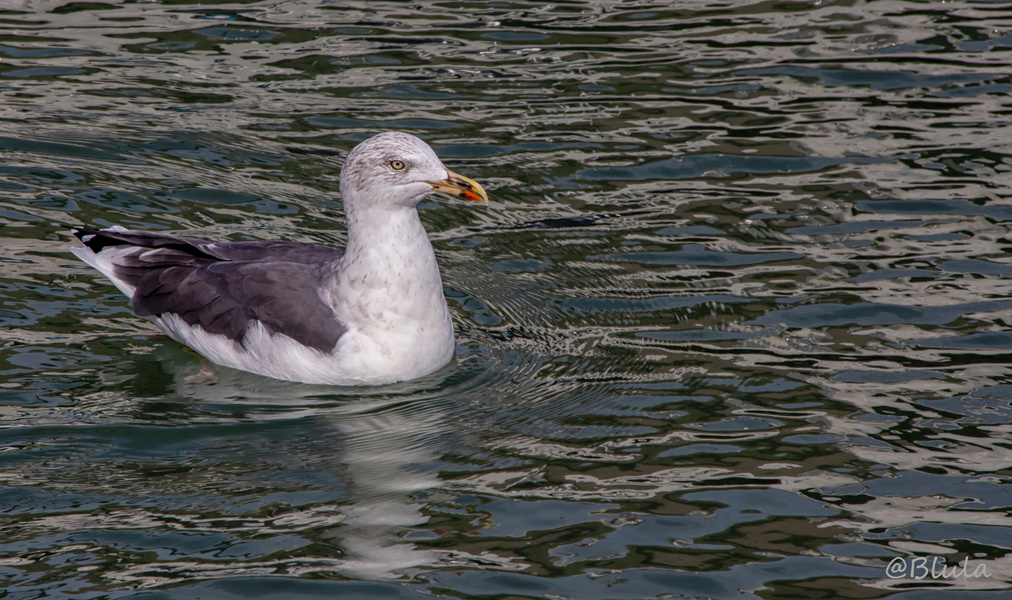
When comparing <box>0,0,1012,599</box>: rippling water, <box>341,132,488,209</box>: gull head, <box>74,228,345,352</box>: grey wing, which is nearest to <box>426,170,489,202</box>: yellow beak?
<box>341,132,488,209</box>: gull head

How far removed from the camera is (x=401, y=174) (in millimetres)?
7465

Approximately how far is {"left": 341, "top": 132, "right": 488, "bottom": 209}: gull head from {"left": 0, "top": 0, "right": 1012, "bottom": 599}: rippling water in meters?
1.30

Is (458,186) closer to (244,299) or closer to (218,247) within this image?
(244,299)

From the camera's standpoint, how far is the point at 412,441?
281 inches

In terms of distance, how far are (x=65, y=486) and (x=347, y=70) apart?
300 inches

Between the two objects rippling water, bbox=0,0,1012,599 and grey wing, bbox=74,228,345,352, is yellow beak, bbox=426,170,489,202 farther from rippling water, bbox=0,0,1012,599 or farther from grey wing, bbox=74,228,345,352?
rippling water, bbox=0,0,1012,599

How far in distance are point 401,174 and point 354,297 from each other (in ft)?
2.96

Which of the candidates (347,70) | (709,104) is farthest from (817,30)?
(347,70)

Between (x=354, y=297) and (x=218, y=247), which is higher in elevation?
(x=218, y=247)

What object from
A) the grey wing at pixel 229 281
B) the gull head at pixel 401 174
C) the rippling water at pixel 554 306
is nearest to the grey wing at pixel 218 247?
the grey wing at pixel 229 281

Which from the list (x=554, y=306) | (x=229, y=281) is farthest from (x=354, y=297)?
A: (x=554, y=306)

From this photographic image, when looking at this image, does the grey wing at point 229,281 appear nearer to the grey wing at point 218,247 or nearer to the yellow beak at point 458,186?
the grey wing at point 218,247

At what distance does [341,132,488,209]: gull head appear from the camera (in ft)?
24.5

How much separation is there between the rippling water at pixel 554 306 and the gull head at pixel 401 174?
51.1 inches
